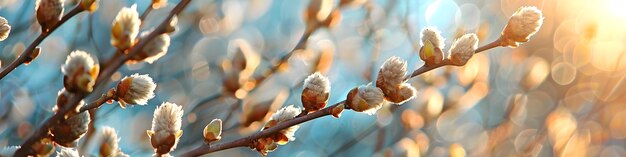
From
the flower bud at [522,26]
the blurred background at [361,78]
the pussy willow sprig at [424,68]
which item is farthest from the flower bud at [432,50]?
the blurred background at [361,78]

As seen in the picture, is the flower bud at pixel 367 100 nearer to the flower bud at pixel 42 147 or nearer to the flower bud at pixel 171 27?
the flower bud at pixel 171 27

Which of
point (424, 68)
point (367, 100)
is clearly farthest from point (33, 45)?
point (424, 68)

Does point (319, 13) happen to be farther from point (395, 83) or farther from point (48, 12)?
point (48, 12)

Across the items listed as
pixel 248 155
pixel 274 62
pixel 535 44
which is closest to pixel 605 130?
pixel 535 44

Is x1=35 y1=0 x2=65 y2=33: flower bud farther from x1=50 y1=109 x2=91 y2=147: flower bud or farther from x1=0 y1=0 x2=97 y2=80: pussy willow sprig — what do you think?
x1=50 y1=109 x2=91 y2=147: flower bud

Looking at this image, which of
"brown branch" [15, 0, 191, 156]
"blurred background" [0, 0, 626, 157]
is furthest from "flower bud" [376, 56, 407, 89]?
"blurred background" [0, 0, 626, 157]

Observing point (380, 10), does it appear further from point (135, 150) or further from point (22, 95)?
point (22, 95)
